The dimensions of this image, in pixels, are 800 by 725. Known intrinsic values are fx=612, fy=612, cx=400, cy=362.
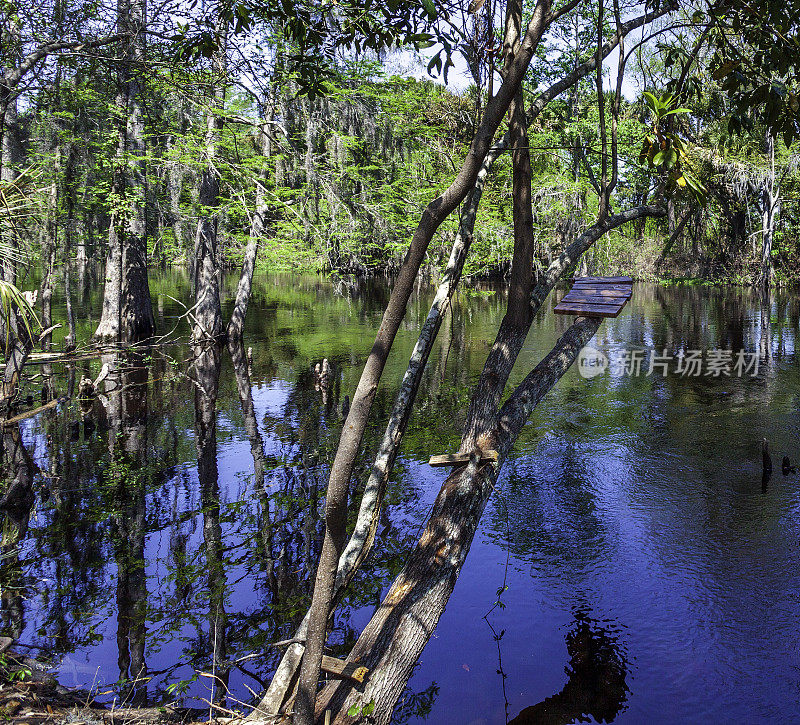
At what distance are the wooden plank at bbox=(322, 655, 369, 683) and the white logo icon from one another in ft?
39.2

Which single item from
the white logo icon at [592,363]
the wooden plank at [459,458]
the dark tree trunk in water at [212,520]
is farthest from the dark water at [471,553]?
the white logo icon at [592,363]

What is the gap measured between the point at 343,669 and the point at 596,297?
3651 millimetres

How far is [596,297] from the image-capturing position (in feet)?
17.4

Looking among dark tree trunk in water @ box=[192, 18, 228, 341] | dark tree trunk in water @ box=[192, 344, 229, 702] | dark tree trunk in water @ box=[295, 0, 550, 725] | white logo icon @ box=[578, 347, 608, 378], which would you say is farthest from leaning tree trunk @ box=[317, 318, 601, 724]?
dark tree trunk in water @ box=[192, 18, 228, 341]

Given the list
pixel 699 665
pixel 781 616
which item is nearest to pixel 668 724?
pixel 699 665

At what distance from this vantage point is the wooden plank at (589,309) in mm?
4926

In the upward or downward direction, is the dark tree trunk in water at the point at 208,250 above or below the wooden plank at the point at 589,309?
above

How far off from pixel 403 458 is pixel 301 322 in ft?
51.3

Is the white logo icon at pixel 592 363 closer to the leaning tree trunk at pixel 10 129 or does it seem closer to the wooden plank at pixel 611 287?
the wooden plank at pixel 611 287

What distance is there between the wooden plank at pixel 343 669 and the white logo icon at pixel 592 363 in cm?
1194

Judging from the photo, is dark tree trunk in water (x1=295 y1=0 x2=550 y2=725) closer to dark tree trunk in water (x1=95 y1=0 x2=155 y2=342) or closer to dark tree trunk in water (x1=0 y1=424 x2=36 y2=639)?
dark tree trunk in water (x1=0 y1=424 x2=36 y2=639)

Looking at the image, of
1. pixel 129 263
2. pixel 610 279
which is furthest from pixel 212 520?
pixel 129 263

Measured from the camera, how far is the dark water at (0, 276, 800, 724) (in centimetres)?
450

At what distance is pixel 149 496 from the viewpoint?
752cm
